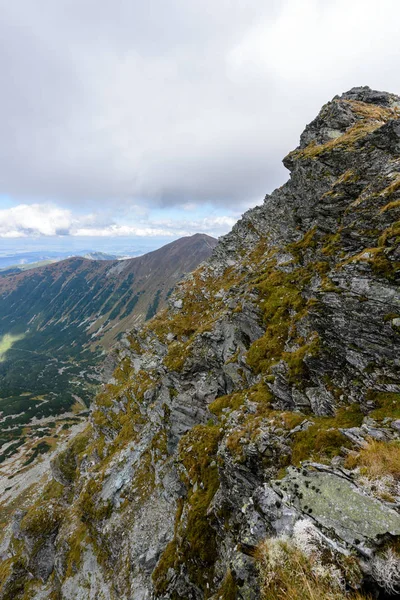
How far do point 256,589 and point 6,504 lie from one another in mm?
143443

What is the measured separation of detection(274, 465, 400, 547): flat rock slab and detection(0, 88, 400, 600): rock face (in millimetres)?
50

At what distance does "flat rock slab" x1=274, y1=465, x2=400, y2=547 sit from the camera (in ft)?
28.3

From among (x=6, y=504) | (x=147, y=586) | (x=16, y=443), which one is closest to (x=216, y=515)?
(x=147, y=586)

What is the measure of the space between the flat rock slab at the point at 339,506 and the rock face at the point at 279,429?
0.16 feet

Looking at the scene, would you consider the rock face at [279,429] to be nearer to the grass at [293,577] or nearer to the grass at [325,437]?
the grass at [325,437]

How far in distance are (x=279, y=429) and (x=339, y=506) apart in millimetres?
8579

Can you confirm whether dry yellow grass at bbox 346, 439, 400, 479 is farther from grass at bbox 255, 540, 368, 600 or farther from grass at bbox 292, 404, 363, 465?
grass at bbox 255, 540, 368, 600

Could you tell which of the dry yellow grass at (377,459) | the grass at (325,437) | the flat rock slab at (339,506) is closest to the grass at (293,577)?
the flat rock slab at (339,506)

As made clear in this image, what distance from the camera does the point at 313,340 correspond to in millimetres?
21719

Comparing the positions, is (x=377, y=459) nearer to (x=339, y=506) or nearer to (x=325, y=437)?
(x=339, y=506)

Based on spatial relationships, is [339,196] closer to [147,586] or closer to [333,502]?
[333,502]

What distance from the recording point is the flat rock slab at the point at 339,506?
8.64 meters

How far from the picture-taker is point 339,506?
984cm

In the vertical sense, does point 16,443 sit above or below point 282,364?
below
